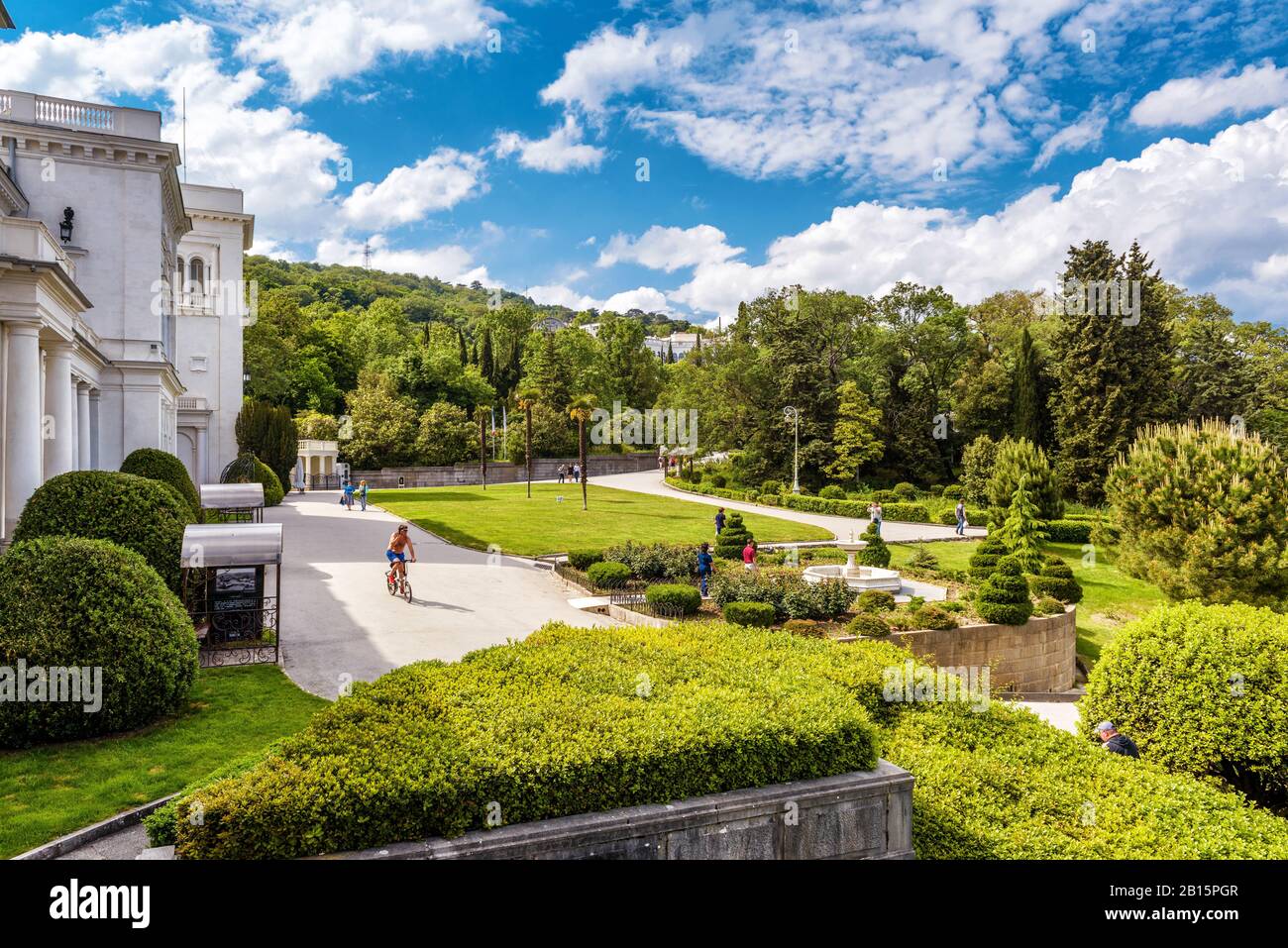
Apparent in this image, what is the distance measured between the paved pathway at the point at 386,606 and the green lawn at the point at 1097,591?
1543 cm

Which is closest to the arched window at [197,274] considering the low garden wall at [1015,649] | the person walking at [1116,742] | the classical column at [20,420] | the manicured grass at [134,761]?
the classical column at [20,420]

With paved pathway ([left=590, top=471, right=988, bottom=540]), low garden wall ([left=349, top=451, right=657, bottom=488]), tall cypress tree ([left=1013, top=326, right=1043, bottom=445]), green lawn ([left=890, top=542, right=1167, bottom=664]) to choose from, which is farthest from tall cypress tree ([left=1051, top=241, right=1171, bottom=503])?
low garden wall ([left=349, top=451, right=657, bottom=488])

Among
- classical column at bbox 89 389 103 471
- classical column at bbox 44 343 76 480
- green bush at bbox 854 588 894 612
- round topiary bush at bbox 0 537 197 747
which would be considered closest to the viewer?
round topiary bush at bbox 0 537 197 747

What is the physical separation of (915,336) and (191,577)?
56.3 metres

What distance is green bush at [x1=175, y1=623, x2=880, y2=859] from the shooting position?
4844 mm

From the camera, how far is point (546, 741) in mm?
5648

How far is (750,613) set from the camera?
18.0m

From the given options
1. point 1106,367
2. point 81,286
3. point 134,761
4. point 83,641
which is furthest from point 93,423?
point 1106,367

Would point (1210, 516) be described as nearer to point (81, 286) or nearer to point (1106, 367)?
point (1106, 367)

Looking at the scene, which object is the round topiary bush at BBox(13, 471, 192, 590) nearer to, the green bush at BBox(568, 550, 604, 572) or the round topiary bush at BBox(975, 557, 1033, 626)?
the green bush at BBox(568, 550, 604, 572)

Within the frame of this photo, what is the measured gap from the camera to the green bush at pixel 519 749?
4844mm

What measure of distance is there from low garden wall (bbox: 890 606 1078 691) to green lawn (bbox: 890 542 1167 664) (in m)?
1.18
